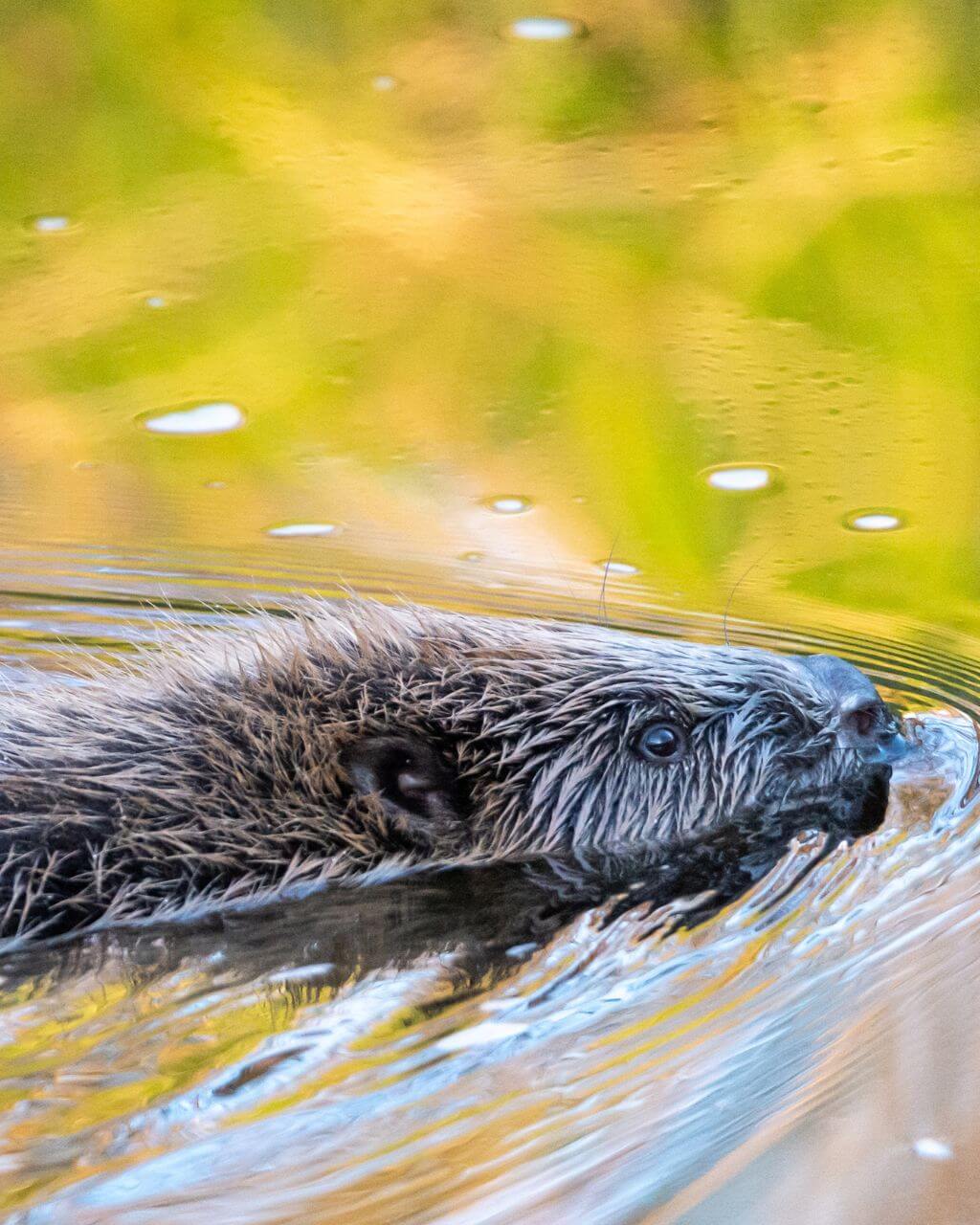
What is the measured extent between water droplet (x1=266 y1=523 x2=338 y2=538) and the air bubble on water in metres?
0.57

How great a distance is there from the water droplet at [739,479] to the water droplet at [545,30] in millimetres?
1802

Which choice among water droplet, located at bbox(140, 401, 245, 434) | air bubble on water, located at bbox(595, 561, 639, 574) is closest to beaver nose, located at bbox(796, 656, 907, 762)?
air bubble on water, located at bbox(595, 561, 639, 574)

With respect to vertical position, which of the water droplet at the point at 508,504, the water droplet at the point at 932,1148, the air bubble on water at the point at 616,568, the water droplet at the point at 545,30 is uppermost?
the water droplet at the point at 545,30

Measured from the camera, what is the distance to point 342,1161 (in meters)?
1.51

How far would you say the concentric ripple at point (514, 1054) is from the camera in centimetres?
142

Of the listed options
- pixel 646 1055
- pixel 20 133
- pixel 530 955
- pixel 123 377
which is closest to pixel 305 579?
pixel 123 377

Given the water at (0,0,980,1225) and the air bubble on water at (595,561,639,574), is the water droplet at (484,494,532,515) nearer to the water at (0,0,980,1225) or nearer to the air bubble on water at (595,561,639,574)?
the water at (0,0,980,1225)

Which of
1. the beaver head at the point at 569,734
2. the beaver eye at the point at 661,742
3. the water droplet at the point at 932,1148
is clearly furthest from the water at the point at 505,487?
the beaver eye at the point at 661,742

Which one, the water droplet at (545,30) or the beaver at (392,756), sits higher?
the water droplet at (545,30)

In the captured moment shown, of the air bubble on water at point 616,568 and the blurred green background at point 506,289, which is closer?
the air bubble on water at point 616,568

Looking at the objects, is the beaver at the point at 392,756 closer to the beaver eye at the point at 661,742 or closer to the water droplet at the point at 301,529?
the beaver eye at the point at 661,742

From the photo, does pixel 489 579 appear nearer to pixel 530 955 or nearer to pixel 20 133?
pixel 530 955

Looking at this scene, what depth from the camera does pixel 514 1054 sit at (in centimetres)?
174

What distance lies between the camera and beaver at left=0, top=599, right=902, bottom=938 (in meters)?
2.16
